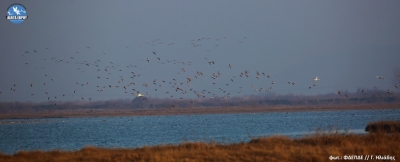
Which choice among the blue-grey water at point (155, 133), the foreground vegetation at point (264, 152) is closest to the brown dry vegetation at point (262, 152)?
the foreground vegetation at point (264, 152)

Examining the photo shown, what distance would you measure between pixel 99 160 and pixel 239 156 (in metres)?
5.18

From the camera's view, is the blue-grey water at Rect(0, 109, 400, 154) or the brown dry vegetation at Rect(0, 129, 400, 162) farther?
the blue-grey water at Rect(0, 109, 400, 154)

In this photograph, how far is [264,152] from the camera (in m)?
20.6

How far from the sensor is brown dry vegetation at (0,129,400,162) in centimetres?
1990

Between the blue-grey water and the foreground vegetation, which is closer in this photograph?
the foreground vegetation

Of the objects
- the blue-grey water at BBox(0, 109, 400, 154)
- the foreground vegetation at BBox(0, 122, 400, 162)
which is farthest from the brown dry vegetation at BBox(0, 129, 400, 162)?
the blue-grey water at BBox(0, 109, 400, 154)

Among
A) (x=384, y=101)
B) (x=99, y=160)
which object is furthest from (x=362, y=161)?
(x=384, y=101)

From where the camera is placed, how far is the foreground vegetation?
1983cm

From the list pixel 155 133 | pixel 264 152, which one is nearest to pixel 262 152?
pixel 264 152

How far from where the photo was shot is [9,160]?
2156 cm

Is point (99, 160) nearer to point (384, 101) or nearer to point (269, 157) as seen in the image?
point (269, 157)

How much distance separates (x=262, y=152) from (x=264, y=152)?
93 mm

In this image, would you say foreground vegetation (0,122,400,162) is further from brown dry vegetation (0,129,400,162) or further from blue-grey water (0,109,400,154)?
blue-grey water (0,109,400,154)

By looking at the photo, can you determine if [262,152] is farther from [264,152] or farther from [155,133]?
[155,133]
